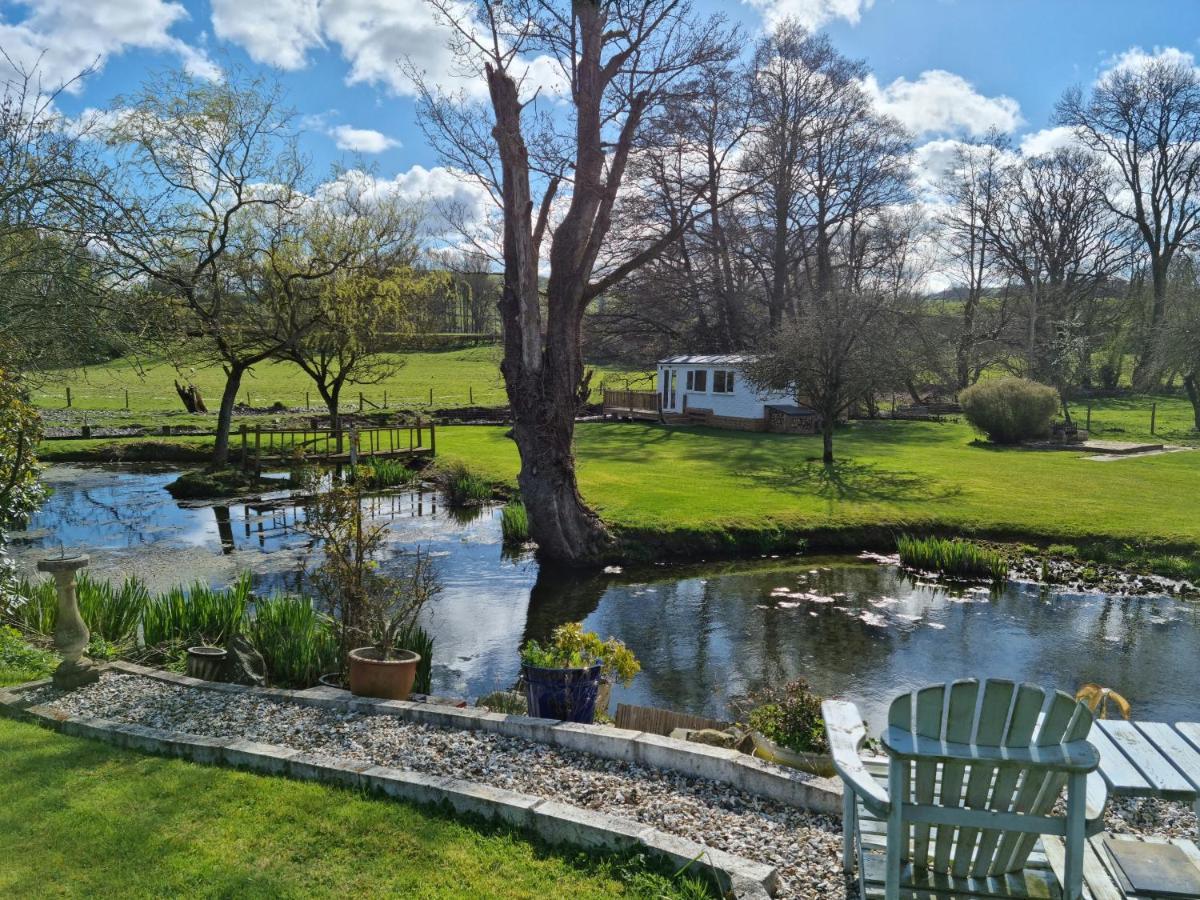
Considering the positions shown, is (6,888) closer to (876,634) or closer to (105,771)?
(105,771)

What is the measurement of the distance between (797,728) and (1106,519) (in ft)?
42.5

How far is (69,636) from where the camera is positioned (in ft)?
20.7

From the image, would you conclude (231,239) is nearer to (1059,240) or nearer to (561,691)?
→ (561,691)

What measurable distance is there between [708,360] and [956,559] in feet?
70.0

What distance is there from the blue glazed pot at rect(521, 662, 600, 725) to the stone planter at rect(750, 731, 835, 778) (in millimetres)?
1394

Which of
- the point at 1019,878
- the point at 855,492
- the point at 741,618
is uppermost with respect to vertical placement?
the point at 1019,878

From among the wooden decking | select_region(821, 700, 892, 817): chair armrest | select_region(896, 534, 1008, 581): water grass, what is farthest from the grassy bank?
the wooden decking

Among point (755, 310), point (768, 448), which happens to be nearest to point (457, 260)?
point (755, 310)

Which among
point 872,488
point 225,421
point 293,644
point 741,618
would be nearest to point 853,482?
point 872,488

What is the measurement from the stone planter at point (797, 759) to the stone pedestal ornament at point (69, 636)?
5.27m

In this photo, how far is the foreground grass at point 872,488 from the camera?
15.5m

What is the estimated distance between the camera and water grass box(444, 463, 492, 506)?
19.9 m

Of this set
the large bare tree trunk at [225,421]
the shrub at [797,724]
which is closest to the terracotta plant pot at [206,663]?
the shrub at [797,724]

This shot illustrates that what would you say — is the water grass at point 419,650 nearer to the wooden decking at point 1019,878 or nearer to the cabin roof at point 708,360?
the wooden decking at point 1019,878
